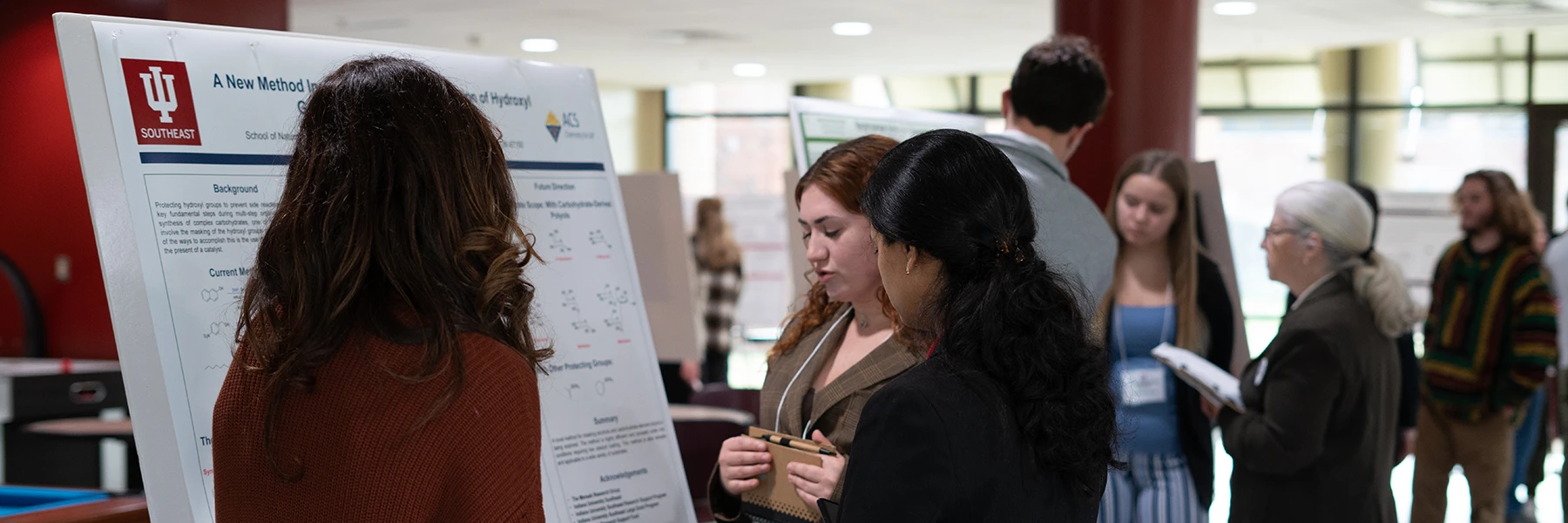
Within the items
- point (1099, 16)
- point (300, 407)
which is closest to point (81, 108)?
point (300, 407)

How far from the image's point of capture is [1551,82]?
896 cm

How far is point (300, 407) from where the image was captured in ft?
3.90

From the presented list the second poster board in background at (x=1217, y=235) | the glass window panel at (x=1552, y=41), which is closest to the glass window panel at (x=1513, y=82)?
the glass window panel at (x=1552, y=41)

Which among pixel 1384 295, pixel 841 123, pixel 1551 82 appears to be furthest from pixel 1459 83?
pixel 841 123

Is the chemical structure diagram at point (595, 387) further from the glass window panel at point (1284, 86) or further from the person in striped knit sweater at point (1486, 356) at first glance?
the glass window panel at point (1284, 86)

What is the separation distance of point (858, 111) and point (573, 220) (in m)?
0.89

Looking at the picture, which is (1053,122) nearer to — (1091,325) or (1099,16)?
(1091,325)

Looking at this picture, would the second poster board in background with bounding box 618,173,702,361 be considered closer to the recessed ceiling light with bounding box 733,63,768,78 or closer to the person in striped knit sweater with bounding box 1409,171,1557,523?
the person in striped knit sweater with bounding box 1409,171,1557,523

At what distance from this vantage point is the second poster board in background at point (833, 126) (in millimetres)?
2656

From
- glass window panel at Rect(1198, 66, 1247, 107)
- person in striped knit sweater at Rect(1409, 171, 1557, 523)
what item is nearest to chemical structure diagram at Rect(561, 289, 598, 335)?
person in striped knit sweater at Rect(1409, 171, 1557, 523)

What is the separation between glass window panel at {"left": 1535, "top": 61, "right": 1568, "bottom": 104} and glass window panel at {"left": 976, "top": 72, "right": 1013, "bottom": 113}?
4228 millimetres

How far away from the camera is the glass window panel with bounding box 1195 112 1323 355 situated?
965 centimetres

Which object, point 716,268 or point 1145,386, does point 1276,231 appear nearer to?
point 1145,386

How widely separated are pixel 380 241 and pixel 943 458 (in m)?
0.58
